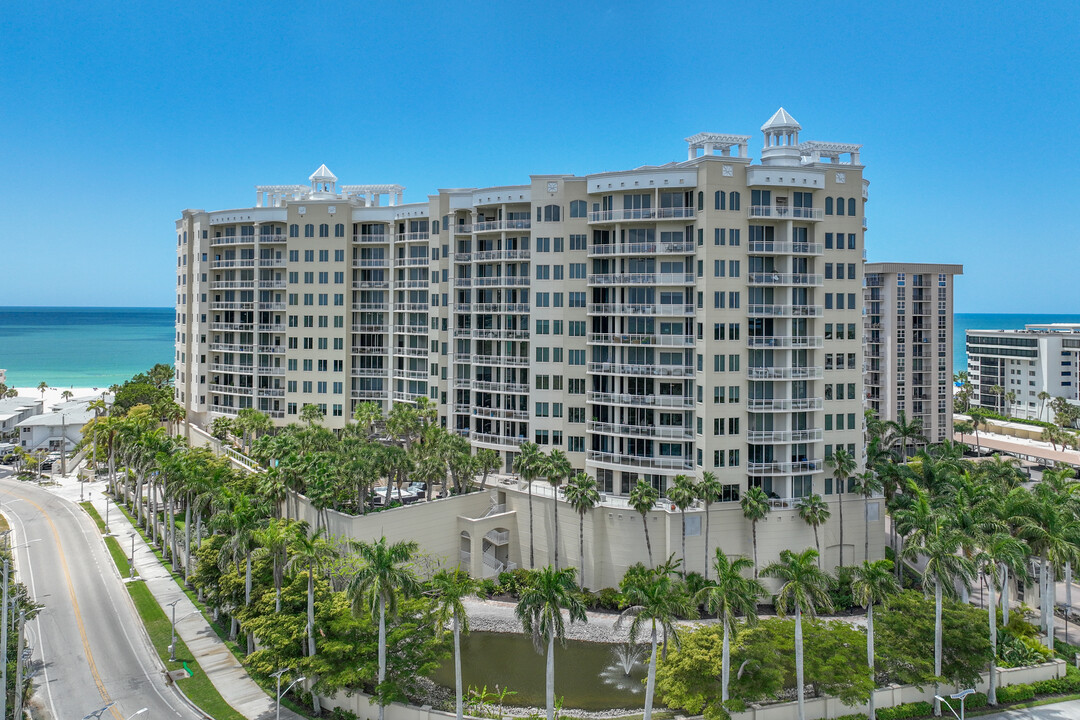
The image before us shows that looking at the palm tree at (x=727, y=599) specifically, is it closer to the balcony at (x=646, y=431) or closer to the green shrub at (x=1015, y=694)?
the green shrub at (x=1015, y=694)

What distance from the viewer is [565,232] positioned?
70625 millimetres

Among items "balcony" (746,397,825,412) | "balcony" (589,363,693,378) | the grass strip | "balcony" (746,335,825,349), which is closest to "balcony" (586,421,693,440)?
"balcony" (589,363,693,378)

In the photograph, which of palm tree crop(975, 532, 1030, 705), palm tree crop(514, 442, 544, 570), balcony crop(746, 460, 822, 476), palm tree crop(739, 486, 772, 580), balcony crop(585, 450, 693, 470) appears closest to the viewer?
palm tree crop(975, 532, 1030, 705)

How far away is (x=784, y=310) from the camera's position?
6381cm

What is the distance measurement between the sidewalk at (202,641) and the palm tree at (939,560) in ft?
130

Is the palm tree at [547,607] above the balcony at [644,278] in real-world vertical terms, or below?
below

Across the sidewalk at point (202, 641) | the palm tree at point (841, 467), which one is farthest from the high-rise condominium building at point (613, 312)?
the sidewalk at point (202, 641)

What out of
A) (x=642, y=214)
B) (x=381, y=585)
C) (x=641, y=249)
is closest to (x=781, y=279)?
(x=641, y=249)

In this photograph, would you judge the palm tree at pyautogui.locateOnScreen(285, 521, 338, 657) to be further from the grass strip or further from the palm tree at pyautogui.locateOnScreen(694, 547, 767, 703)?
the palm tree at pyautogui.locateOnScreen(694, 547, 767, 703)

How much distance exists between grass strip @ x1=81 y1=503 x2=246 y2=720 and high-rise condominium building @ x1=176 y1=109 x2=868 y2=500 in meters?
29.0

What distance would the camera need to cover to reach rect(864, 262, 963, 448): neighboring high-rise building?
107 m

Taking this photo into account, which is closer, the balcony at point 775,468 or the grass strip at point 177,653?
the grass strip at point 177,653

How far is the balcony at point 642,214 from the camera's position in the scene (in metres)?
64.8

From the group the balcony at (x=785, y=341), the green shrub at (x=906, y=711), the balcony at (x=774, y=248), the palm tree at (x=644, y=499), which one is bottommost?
the green shrub at (x=906, y=711)
